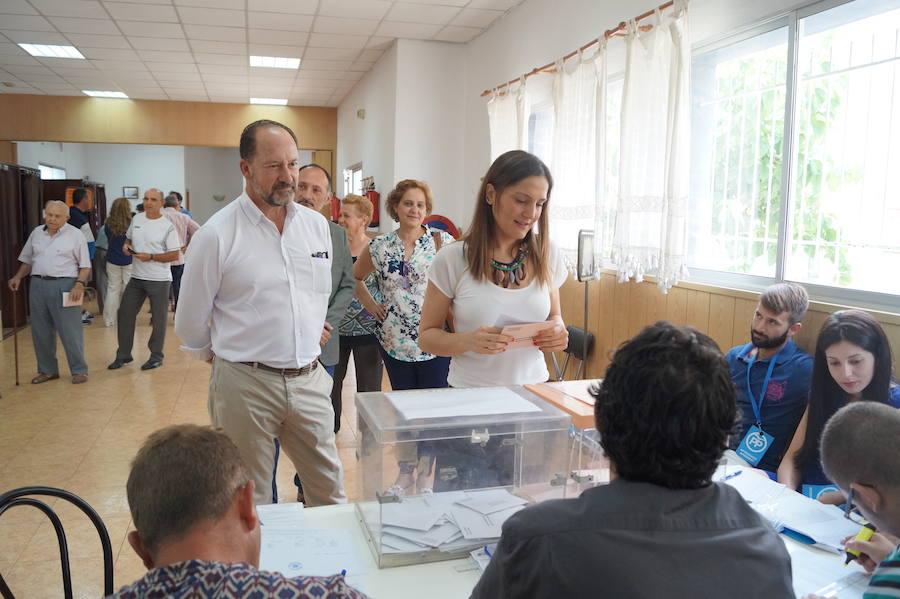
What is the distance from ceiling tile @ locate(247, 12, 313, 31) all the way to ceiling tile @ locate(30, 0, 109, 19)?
1350mm

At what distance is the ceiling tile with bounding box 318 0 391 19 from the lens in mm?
5953

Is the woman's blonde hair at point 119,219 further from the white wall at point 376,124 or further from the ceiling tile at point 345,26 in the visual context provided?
the ceiling tile at point 345,26

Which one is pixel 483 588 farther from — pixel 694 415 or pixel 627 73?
pixel 627 73

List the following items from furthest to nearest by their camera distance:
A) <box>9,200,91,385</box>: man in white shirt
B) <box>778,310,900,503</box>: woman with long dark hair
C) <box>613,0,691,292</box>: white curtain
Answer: <box>9,200,91,385</box>: man in white shirt → <box>613,0,691,292</box>: white curtain → <box>778,310,900,503</box>: woman with long dark hair

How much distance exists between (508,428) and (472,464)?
0.39 ft

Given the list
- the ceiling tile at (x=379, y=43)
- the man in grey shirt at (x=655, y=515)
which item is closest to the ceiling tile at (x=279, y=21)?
the ceiling tile at (x=379, y=43)

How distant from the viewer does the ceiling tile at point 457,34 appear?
664 cm

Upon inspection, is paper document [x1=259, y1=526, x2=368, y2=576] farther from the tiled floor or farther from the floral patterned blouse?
the floral patterned blouse

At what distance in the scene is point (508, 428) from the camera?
62.3 inches

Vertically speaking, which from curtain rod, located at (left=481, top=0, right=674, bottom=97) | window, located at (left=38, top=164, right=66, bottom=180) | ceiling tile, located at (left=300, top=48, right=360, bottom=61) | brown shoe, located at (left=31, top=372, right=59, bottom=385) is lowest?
brown shoe, located at (left=31, top=372, right=59, bottom=385)

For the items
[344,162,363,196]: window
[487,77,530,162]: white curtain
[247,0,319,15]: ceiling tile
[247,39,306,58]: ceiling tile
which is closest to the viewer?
[487,77,530,162]: white curtain

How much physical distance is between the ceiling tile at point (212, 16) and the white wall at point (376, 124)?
5.24 ft

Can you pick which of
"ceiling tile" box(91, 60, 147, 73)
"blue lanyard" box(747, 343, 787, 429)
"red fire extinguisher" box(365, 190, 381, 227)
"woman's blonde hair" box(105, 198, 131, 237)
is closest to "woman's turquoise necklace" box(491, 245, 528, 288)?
→ "blue lanyard" box(747, 343, 787, 429)

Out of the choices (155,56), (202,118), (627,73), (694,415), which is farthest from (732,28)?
(202,118)
